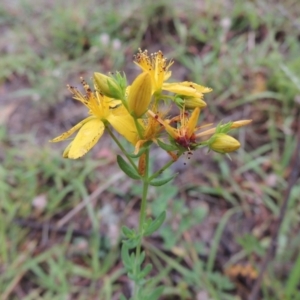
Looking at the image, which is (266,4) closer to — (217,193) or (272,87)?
(272,87)

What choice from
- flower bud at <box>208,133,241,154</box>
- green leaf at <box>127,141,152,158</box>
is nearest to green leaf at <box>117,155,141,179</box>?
green leaf at <box>127,141,152,158</box>

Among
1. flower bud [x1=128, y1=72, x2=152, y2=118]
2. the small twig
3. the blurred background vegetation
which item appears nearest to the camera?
flower bud [x1=128, y1=72, x2=152, y2=118]

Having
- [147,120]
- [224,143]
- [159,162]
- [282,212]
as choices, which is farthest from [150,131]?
[159,162]

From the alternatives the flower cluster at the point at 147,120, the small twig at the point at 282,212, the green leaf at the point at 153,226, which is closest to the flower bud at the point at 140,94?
the flower cluster at the point at 147,120

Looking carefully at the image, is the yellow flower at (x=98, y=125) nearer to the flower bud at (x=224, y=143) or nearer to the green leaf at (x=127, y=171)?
the green leaf at (x=127, y=171)

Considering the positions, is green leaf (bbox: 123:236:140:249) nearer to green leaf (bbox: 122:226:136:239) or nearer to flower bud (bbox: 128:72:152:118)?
green leaf (bbox: 122:226:136:239)

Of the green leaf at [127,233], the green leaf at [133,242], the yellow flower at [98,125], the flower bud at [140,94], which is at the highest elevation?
the flower bud at [140,94]

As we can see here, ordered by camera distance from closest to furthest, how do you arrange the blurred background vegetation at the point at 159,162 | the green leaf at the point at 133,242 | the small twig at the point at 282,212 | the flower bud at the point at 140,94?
1. the flower bud at the point at 140,94
2. the green leaf at the point at 133,242
3. the small twig at the point at 282,212
4. the blurred background vegetation at the point at 159,162
